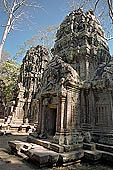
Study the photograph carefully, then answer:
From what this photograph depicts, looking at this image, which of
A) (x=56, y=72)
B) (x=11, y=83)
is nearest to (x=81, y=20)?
(x=56, y=72)

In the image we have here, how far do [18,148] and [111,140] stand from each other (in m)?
5.06

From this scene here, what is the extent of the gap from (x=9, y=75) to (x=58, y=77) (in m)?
25.4

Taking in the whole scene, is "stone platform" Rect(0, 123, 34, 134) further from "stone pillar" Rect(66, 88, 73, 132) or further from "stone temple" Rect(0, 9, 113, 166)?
"stone pillar" Rect(66, 88, 73, 132)

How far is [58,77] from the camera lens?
8.08 metres

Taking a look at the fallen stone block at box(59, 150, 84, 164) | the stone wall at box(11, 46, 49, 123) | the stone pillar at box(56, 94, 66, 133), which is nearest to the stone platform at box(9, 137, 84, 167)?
the fallen stone block at box(59, 150, 84, 164)

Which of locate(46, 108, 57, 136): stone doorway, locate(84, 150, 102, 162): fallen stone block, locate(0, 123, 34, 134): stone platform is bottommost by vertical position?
locate(0, 123, 34, 134): stone platform

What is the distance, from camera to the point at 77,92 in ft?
26.4

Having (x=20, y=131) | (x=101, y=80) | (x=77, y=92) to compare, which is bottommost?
(x=20, y=131)

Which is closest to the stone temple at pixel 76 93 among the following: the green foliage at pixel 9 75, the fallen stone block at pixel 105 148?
the fallen stone block at pixel 105 148

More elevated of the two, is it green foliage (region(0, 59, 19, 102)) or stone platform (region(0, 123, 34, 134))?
green foliage (region(0, 59, 19, 102))

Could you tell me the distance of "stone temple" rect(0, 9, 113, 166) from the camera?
Answer: 6.88m

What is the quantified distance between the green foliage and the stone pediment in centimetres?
2263

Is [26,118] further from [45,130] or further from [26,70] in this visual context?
[45,130]

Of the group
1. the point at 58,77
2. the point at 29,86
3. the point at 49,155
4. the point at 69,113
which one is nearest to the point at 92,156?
the point at 49,155
